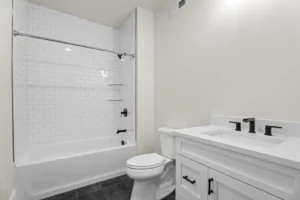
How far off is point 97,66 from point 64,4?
1.05m

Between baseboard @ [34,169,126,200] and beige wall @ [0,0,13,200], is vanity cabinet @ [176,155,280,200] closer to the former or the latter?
baseboard @ [34,169,126,200]

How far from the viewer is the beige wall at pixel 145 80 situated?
229 cm

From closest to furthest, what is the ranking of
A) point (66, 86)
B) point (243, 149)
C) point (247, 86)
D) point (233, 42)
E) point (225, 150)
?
point (243, 149)
point (225, 150)
point (247, 86)
point (233, 42)
point (66, 86)

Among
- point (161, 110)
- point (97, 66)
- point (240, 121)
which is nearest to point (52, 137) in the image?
point (97, 66)

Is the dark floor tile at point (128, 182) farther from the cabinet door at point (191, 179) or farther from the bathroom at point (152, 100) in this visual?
the cabinet door at point (191, 179)

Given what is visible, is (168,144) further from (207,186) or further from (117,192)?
(117,192)

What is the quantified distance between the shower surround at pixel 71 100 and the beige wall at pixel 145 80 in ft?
0.51

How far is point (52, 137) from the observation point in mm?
2314

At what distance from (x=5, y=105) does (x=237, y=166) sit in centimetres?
190

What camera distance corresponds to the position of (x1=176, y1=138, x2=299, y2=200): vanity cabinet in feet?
2.19

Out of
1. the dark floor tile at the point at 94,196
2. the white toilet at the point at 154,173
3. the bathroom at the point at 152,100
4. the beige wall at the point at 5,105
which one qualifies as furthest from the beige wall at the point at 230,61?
the beige wall at the point at 5,105

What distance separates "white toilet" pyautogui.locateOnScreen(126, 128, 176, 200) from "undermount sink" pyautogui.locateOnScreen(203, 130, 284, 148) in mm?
592

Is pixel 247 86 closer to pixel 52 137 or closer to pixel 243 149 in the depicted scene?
pixel 243 149

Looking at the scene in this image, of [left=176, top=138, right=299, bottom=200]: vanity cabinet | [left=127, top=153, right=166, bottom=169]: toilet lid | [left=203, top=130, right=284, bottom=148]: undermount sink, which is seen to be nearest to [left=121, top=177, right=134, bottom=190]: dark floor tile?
[left=127, top=153, right=166, bottom=169]: toilet lid
